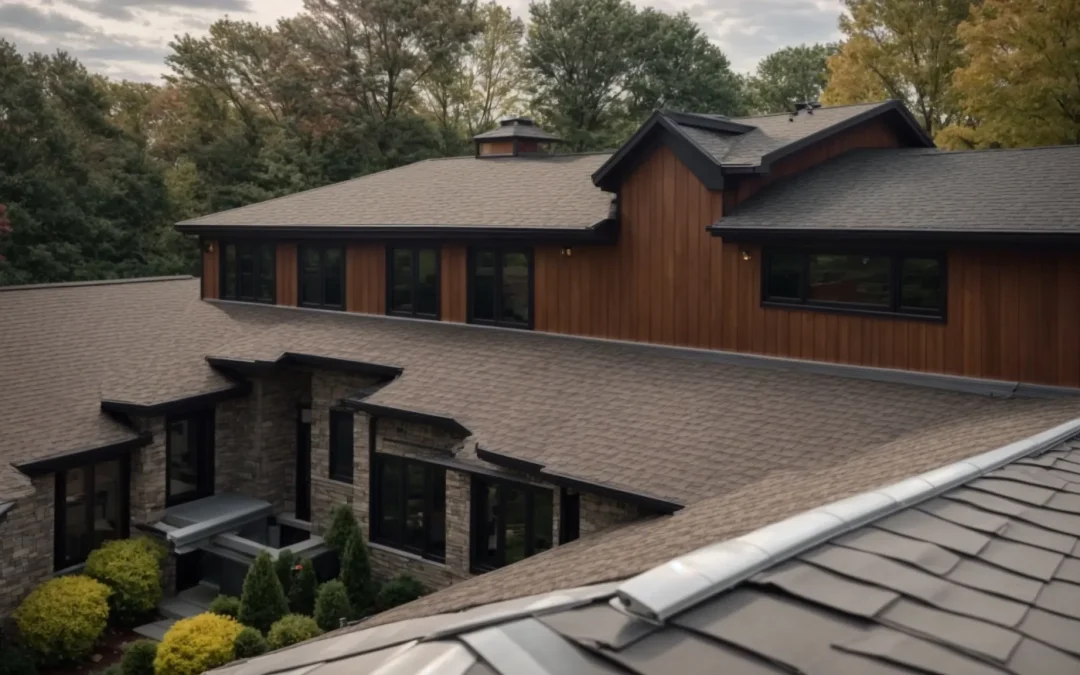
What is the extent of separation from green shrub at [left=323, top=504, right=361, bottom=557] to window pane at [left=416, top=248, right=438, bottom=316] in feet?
15.5

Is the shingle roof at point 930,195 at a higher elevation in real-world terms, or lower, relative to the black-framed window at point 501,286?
higher

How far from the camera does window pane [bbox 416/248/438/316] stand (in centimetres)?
1880

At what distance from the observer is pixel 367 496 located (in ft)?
52.2

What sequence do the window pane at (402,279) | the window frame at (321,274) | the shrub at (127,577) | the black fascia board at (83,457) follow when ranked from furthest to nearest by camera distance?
the window frame at (321,274) → the window pane at (402,279) → the shrub at (127,577) → the black fascia board at (83,457)

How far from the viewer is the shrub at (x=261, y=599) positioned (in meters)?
13.4

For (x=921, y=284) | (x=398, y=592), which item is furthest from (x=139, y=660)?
(x=921, y=284)

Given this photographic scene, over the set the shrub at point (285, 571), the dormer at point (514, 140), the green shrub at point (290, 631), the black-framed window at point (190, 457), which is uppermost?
the dormer at point (514, 140)

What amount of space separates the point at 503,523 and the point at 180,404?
6404mm

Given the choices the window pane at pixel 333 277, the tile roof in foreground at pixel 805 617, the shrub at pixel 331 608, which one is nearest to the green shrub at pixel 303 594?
the shrub at pixel 331 608

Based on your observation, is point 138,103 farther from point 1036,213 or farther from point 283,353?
point 1036,213

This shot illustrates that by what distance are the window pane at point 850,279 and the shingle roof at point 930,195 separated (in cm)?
63

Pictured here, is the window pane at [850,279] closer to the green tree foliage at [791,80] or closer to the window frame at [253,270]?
the window frame at [253,270]

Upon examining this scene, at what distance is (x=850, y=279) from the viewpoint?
543 inches

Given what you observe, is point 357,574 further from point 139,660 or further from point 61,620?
point 61,620
